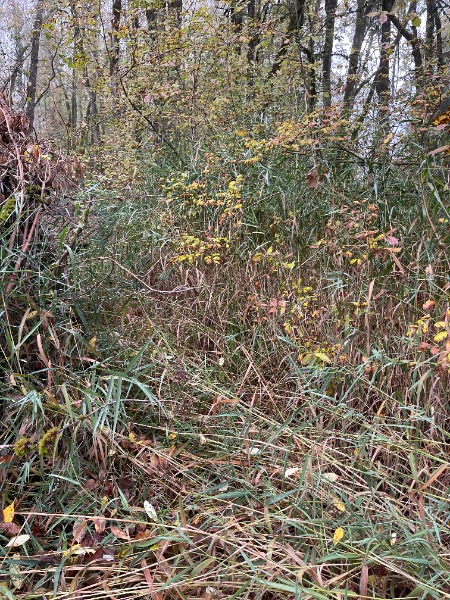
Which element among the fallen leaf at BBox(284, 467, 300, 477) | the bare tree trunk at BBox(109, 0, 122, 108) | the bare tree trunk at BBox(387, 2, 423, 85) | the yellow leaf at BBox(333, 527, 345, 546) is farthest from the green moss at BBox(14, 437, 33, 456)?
the bare tree trunk at BBox(109, 0, 122, 108)

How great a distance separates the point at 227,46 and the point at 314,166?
2399 mm

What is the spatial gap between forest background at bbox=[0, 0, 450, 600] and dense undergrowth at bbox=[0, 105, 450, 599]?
0.01 m

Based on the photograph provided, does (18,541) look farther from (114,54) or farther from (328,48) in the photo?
(328,48)

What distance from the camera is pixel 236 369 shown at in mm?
2506

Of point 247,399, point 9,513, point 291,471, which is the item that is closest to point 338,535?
point 291,471

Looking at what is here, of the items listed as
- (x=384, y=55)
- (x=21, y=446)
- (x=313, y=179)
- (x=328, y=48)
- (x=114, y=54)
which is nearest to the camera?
(x=21, y=446)

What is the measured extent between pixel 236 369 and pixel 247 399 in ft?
0.74

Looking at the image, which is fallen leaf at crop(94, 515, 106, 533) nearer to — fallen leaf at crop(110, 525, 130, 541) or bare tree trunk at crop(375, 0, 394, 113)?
fallen leaf at crop(110, 525, 130, 541)

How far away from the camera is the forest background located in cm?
151

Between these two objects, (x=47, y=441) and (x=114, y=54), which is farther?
(x=114, y=54)

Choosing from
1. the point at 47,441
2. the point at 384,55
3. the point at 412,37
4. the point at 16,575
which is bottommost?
the point at 16,575

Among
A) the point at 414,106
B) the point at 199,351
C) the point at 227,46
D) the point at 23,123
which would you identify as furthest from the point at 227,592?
the point at 227,46

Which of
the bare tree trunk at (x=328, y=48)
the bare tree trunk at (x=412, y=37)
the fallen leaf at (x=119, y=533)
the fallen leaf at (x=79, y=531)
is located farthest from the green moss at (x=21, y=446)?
the bare tree trunk at (x=328, y=48)

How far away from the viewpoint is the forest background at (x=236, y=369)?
1506mm
